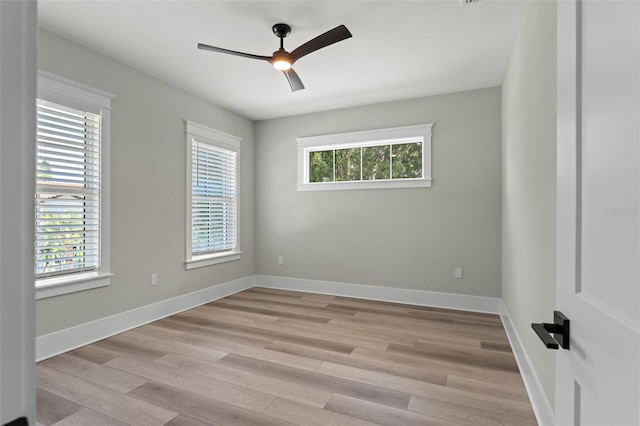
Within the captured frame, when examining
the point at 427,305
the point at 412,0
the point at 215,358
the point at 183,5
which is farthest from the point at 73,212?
the point at 427,305

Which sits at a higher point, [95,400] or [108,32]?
[108,32]

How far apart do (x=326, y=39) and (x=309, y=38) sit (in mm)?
575

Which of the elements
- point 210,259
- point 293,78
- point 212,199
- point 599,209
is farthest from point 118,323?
point 599,209

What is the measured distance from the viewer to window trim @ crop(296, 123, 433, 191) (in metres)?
4.15

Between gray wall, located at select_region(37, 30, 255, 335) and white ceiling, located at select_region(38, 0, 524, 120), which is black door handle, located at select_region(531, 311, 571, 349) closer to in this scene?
white ceiling, located at select_region(38, 0, 524, 120)

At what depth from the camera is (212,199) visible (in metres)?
4.39

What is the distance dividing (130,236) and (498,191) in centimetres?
415

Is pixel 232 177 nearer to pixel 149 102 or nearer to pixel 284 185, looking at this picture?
pixel 284 185

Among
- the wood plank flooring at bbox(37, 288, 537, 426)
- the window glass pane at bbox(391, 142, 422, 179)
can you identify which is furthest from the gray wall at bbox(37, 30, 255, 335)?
the window glass pane at bbox(391, 142, 422, 179)

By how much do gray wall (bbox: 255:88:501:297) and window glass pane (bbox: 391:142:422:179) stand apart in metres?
0.23

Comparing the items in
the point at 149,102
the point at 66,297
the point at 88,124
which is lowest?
the point at 66,297

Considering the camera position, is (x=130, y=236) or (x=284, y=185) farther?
(x=284, y=185)

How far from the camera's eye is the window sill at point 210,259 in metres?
4.02

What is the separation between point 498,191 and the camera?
3.81 m
